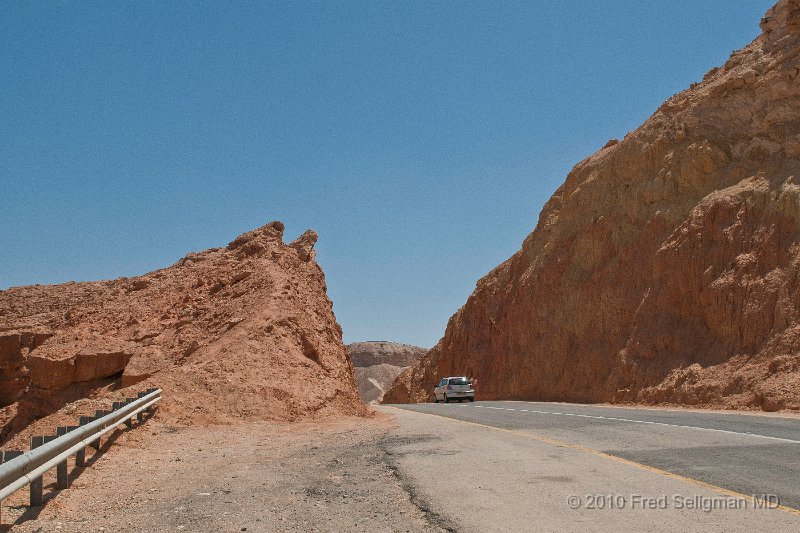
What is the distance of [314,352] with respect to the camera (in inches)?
832

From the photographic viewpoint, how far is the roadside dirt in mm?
6629

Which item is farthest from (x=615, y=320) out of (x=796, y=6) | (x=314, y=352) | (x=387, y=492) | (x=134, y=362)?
(x=387, y=492)

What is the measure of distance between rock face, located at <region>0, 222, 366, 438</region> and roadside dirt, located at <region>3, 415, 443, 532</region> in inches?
137

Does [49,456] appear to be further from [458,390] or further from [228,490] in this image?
[458,390]

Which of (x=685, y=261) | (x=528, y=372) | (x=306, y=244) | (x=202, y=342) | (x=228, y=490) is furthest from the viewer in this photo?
(x=528, y=372)

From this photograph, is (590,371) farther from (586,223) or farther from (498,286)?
(498,286)

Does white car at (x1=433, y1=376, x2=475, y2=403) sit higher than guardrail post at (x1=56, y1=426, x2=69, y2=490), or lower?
higher

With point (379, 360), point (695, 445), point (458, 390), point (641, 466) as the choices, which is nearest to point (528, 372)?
point (458, 390)

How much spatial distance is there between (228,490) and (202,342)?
39.7ft

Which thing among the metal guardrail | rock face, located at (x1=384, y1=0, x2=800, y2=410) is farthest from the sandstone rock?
rock face, located at (x1=384, y1=0, x2=800, y2=410)

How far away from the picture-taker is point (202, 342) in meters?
19.9

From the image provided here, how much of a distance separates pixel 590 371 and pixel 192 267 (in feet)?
67.8

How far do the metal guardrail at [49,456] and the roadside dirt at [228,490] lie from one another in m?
0.21

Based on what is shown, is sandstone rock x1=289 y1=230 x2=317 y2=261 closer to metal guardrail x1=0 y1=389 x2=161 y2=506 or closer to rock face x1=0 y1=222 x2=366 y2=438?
rock face x1=0 y1=222 x2=366 y2=438
